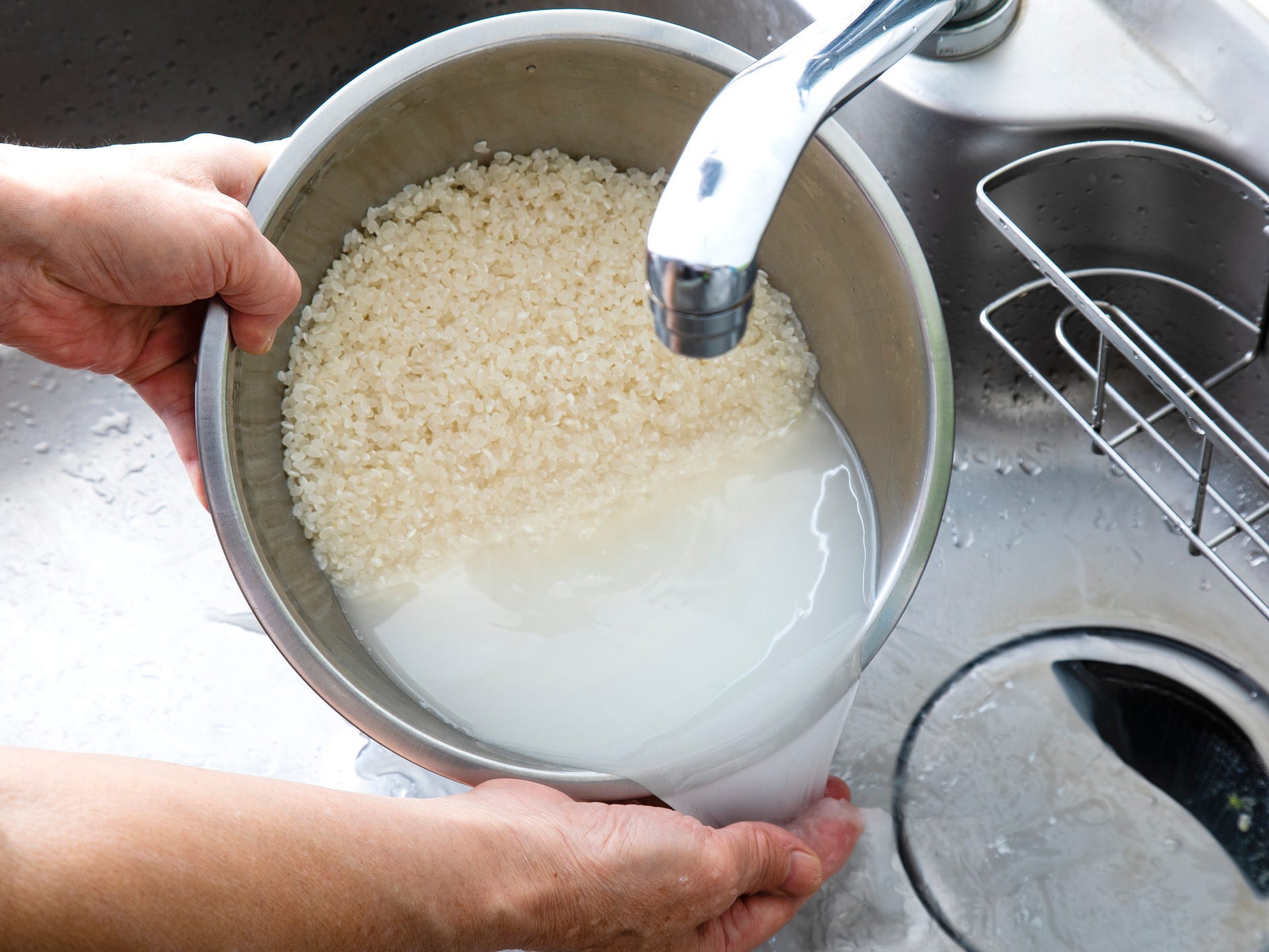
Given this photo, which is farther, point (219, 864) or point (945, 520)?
point (945, 520)

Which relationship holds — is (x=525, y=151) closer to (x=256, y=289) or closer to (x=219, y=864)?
(x=256, y=289)

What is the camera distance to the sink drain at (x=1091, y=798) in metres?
0.80

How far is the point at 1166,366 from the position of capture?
0.89 meters

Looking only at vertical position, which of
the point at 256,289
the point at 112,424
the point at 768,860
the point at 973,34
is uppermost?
the point at 973,34

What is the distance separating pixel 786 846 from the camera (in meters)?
0.71

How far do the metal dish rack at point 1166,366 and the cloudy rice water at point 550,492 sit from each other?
18 cm

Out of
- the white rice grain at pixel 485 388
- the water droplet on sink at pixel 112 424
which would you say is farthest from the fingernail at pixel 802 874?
the water droplet on sink at pixel 112 424

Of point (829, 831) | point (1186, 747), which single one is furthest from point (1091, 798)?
point (829, 831)

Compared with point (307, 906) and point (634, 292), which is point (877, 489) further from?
point (307, 906)

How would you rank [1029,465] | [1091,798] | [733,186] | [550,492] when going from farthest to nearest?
[1029,465], [1091,798], [550,492], [733,186]

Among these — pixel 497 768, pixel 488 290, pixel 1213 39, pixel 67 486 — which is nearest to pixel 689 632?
pixel 497 768

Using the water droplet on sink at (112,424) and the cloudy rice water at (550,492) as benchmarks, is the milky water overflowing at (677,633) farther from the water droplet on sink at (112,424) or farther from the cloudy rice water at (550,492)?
the water droplet on sink at (112,424)

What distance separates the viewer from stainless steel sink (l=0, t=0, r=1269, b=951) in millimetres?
786

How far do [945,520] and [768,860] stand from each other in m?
0.41
